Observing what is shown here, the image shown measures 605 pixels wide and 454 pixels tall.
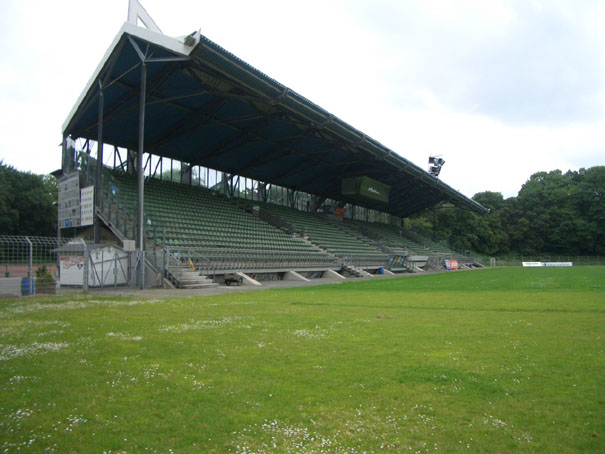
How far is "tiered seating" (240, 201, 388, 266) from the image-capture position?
37812 millimetres

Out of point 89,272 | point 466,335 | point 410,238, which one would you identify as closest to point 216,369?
point 466,335

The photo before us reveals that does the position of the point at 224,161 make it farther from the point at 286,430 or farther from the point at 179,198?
the point at 286,430

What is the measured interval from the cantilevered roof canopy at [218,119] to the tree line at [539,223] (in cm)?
4330

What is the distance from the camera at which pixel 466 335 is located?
26.0ft

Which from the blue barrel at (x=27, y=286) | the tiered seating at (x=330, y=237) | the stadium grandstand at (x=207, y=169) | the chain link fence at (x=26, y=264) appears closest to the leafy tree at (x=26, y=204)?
the stadium grandstand at (x=207, y=169)

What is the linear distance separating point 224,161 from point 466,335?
3141 cm

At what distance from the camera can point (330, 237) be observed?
4138 centimetres

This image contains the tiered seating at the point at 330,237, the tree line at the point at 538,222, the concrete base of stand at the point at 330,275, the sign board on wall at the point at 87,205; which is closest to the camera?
the sign board on wall at the point at 87,205

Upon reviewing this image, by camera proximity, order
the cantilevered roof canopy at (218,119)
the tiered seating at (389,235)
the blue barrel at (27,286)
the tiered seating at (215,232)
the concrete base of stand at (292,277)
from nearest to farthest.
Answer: the blue barrel at (27,286), the cantilevered roof canopy at (218,119), the tiered seating at (215,232), the concrete base of stand at (292,277), the tiered seating at (389,235)

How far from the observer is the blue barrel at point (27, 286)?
15.1 meters

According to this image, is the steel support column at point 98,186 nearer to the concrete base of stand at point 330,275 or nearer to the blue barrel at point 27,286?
the blue barrel at point 27,286

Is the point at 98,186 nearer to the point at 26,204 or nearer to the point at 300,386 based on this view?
the point at 300,386

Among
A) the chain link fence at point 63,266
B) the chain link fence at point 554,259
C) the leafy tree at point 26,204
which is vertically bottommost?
the chain link fence at point 554,259

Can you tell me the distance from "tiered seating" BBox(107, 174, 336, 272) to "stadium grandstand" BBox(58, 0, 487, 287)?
12cm
